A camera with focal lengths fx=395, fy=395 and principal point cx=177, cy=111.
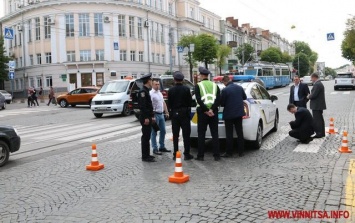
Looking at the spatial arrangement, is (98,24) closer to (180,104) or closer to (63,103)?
(63,103)

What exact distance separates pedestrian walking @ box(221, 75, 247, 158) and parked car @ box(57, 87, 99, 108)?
22.2m

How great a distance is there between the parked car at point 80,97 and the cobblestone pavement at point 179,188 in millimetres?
20969

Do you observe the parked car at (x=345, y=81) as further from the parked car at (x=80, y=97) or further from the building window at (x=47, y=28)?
the building window at (x=47, y=28)

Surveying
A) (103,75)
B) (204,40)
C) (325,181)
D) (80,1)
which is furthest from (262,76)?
(325,181)

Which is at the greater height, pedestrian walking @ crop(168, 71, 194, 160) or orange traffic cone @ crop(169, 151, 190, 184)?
pedestrian walking @ crop(168, 71, 194, 160)

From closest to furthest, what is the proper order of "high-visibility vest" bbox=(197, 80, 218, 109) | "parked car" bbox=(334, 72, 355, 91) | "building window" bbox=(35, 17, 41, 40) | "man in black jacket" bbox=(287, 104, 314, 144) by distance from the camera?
"high-visibility vest" bbox=(197, 80, 218, 109)
"man in black jacket" bbox=(287, 104, 314, 144)
"parked car" bbox=(334, 72, 355, 91)
"building window" bbox=(35, 17, 41, 40)

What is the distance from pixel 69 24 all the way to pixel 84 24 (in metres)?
1.90

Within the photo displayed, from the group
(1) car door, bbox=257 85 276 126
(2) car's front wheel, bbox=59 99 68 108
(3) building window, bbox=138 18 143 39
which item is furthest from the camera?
(3) building window, bbox=138 18 143 39

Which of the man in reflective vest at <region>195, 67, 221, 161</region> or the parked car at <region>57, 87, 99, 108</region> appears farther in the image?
the parked car at <region>57, 87, 99, 108</region>

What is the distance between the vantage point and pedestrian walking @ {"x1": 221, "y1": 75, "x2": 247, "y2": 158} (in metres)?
8.23

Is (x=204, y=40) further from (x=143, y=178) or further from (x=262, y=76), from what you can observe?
(x=143, y=178)

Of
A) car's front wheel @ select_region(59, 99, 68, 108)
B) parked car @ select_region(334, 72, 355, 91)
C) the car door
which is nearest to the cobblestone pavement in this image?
the car door

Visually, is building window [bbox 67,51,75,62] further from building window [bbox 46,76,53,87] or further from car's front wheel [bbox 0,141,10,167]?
car's front wheel [bbox 0,141,10,167]

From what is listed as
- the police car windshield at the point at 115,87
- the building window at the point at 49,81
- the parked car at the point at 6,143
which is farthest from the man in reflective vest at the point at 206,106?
the building window at the point at 49,81
